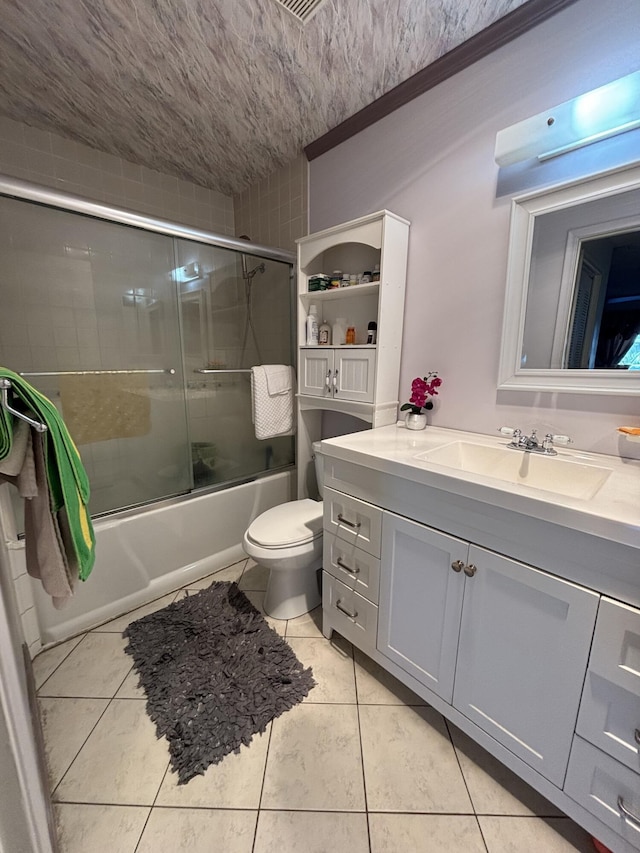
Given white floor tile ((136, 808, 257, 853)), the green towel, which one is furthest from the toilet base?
the green towel

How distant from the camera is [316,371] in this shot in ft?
5.98

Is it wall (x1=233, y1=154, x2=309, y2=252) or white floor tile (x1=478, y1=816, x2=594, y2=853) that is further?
wall (x1=233, y1=154, x2=309, y2=252)

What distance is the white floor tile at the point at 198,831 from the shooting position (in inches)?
34.2

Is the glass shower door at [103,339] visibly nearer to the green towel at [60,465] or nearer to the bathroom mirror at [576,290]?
the green towel at [60,465]

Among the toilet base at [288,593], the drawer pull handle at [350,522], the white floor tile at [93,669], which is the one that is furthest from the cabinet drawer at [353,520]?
the white floor tile at [93,669]

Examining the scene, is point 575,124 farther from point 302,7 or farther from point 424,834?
point 424,834

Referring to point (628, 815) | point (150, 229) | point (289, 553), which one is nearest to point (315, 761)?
point (289, 553)

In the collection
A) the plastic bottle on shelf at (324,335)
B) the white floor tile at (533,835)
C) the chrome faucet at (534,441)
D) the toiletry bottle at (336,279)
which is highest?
the toiletry bottle at (336,279)

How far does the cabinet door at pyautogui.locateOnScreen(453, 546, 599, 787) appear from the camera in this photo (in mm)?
790

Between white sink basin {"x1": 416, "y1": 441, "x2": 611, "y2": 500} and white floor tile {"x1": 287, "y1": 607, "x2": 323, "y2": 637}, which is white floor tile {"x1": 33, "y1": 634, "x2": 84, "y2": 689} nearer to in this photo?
white floor tile {"x1": 287, "y1": 607, "x2": 323, "y2": 637}

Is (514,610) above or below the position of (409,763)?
above

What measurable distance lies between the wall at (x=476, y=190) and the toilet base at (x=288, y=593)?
96 centimetres

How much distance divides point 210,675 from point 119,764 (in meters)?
0.34

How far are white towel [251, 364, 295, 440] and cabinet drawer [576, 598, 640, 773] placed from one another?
1614mm
